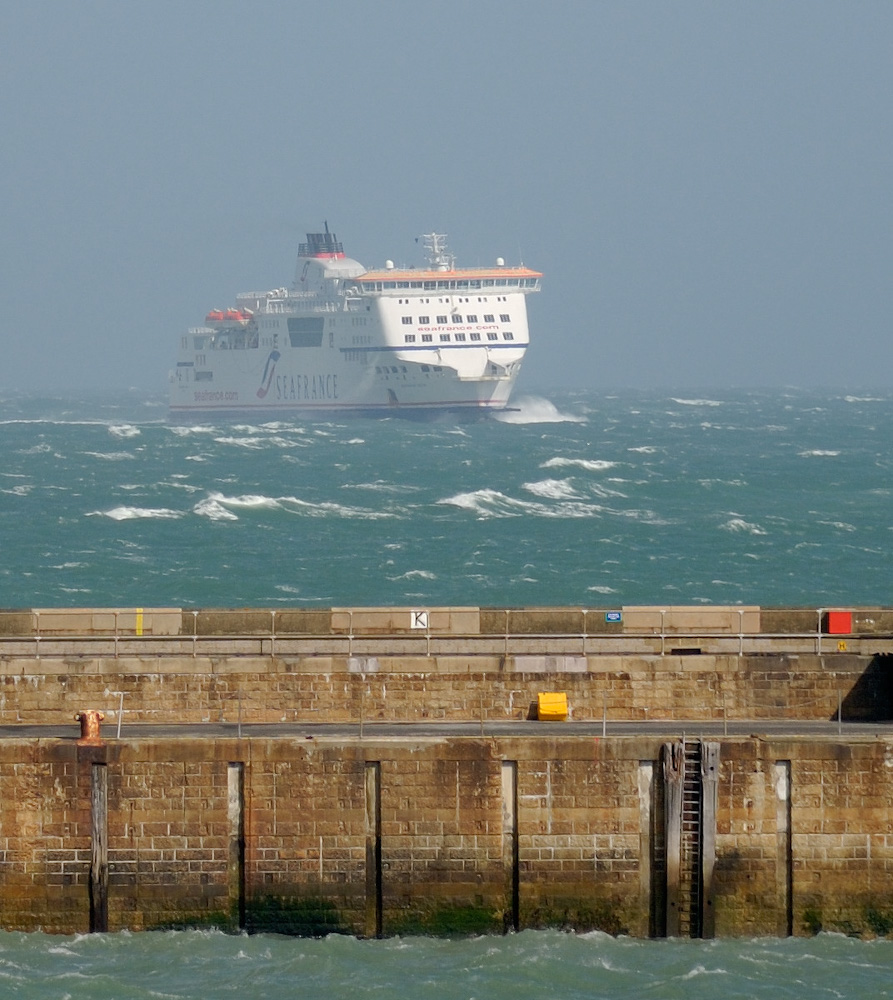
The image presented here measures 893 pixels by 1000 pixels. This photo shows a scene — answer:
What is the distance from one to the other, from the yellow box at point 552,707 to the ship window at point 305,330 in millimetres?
133095

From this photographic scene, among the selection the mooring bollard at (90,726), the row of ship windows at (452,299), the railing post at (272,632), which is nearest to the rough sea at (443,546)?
the mooring bollard at (90,726)

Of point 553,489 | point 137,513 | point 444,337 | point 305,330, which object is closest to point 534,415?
point 444,337

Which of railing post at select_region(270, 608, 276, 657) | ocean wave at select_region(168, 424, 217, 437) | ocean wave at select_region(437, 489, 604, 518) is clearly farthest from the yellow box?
ocean wave at select_region(168, 424, 217, 437)

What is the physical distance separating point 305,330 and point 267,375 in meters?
6.66

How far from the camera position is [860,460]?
105938 mm

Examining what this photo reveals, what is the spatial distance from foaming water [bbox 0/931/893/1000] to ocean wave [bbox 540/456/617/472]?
73662mm

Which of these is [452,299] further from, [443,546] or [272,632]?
[272,632]

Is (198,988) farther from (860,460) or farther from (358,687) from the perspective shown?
(860,460)

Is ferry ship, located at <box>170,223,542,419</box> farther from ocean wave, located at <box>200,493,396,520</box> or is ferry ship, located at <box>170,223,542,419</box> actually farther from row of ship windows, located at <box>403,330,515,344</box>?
ocean wave, located at <box>200,493,396,520</box>

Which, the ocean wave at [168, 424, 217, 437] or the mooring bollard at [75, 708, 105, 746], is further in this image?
the ocean wave at [168, 424, 217, 437]

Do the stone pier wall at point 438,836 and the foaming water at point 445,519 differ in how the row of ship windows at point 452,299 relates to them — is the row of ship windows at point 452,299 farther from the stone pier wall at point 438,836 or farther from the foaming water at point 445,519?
the stone pier wall at point 438,836

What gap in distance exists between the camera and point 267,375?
16388cm

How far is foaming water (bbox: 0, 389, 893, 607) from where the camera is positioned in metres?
55.7

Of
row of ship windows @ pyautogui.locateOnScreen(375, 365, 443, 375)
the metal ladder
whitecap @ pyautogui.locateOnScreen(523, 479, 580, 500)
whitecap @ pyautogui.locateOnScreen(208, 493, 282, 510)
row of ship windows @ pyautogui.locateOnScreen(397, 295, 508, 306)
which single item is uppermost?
row of ship windows @ pyautogui.locateOnScreen(397, 295, 508, 306)
